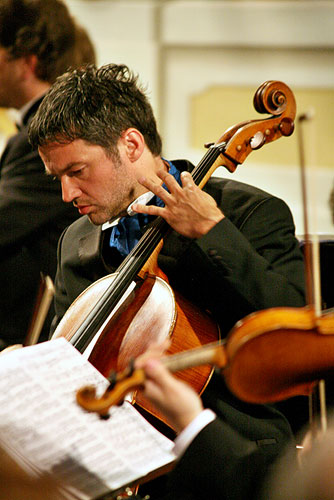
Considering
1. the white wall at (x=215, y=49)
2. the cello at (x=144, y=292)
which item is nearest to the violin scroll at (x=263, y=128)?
the cello at (x=144, y=292)

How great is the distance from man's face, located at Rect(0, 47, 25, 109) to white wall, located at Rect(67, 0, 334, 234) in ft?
3.11

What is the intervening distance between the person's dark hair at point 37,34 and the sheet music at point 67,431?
167 centimetres

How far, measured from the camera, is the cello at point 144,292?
1.60 meters

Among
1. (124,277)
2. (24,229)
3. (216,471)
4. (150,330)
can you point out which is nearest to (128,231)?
(124,277)

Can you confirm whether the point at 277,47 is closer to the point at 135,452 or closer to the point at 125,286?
the point at 125,286

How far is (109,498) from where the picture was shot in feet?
3.81

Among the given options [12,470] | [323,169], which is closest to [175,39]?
[323,169]

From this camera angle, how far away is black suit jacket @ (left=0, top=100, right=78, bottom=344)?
8.36 ft

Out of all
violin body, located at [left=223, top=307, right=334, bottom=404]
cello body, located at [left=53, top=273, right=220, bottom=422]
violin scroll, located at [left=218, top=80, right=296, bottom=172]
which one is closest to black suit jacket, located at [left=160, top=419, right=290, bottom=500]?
violin body, located at [left=223, top=307, right=334, bottom=404]

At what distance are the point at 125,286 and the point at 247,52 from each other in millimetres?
2134

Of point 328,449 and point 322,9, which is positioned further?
point 322,9

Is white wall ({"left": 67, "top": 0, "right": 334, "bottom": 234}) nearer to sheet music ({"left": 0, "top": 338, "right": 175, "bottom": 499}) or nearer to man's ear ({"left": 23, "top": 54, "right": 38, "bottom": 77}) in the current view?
man's ear ({"left": 23, "top": 54, "right": 38, "bottom": 77})

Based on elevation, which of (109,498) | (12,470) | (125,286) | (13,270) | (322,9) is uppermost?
(322,9)

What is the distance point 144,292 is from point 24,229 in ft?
3.31
